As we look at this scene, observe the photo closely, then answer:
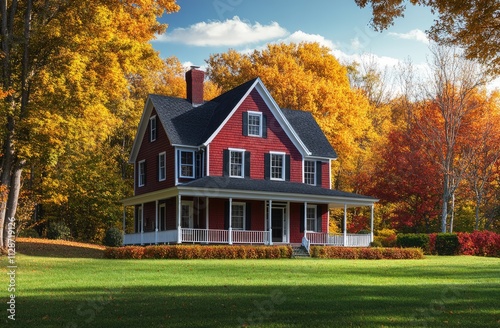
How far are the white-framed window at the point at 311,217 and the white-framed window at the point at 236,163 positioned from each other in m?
4.48

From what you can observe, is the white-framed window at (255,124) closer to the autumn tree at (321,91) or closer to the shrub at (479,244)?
the autumn tree at (321,91)

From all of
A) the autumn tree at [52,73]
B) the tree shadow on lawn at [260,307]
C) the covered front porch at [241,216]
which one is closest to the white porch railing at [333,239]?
the covered front porch at [241,216]

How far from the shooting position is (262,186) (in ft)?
105

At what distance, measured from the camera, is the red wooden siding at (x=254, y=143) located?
33.4 metres

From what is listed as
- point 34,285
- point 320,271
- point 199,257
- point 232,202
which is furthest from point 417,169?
point 34,285

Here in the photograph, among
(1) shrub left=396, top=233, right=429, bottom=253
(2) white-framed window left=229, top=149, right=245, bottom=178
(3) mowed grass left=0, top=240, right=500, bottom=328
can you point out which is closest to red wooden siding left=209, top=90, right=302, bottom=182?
(2) white-framed window left=229, top=149, right=245, bottom=178

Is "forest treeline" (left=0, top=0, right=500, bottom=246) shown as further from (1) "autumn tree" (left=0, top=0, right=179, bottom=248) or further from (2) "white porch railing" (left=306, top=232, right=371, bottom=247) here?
(2) "white porch railing" (left=306, top=232, right=371, bottom=247)

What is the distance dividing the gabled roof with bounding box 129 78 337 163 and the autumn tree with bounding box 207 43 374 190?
24.1 feet

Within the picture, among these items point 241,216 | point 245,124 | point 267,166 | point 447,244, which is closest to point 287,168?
point 267,166

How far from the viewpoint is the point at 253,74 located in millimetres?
48406

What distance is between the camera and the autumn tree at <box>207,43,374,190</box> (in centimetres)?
4519

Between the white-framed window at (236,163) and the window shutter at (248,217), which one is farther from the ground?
the white-framed window at (236,163)

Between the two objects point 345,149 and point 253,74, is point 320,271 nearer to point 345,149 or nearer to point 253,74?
point 345,149

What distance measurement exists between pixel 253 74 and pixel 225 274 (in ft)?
107
